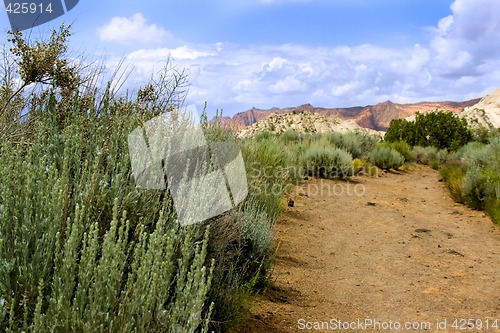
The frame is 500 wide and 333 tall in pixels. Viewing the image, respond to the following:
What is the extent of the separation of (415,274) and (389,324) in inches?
64.8

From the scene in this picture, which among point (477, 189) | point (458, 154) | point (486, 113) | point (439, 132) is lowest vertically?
point (477, 189)

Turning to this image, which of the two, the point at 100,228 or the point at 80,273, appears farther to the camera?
the point at 100,228

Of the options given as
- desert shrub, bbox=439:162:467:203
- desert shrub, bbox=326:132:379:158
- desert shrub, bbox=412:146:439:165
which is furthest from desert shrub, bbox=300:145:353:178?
desert shrub, bbox=412:146:439:165

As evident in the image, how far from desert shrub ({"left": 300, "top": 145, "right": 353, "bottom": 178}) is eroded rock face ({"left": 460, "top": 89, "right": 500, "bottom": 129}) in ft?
71.7

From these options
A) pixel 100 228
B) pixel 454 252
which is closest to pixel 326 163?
pixel 454 252

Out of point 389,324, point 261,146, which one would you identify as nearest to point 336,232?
point 261,146

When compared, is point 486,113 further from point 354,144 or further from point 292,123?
point 354,144

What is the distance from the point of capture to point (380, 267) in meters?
6.54

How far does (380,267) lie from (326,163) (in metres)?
7.31

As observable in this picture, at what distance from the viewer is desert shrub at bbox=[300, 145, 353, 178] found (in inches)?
532

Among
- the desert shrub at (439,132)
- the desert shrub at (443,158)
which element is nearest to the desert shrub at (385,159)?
the desert shrub at (443,158)

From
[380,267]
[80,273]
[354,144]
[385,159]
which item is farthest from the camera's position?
[354,144]

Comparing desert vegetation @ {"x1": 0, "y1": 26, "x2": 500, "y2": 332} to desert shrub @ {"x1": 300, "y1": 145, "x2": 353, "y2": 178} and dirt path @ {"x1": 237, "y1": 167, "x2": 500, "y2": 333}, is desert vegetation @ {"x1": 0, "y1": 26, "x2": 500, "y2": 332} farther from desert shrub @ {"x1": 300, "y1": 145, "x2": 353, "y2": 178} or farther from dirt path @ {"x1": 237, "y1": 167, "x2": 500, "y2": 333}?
desert shrub @ {"x1": 300, "y1": 145, "x2": 353, "y2": 178}

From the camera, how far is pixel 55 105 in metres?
5.31
